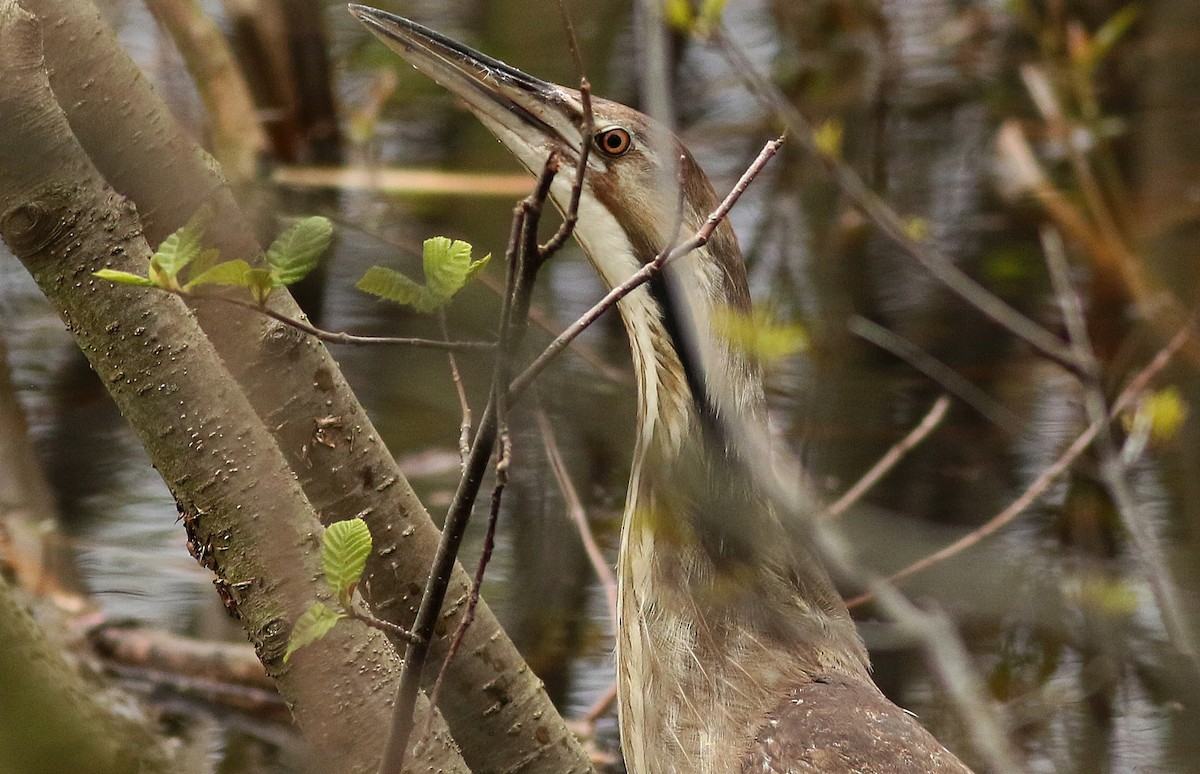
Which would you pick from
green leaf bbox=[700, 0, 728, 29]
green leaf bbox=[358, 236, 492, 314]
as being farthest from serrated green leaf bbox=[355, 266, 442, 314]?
green leaf bbox=[700, 0, 728, 29]

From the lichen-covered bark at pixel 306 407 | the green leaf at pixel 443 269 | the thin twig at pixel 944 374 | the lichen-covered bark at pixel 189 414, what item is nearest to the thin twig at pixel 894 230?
the thin twig at pixel 944 374

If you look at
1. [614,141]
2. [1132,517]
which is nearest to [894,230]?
[1132,517]

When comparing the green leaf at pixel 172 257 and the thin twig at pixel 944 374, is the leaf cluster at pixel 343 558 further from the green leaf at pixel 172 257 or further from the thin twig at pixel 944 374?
the thin twig at pixel 944 374

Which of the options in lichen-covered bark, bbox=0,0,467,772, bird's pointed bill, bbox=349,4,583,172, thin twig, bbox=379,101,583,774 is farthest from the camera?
bird's pointed bill, bbox=349,4,583,172

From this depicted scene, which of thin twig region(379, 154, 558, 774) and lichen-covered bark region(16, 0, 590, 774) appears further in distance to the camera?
lichen-covered bark region(16, 0, 590, 774)

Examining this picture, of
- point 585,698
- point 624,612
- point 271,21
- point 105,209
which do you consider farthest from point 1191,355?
point 105,209

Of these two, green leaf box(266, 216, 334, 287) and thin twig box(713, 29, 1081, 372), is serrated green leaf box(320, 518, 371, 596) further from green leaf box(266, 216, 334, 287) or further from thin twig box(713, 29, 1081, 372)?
thin twig box(713, 29, 1081, 372)

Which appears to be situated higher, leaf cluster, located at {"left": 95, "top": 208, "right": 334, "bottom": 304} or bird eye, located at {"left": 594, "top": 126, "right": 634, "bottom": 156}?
bird eye, located at {"left": 594, "top": 126, "right": 634, "bottom": 156}

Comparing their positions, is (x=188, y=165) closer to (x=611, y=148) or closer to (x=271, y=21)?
(x=611, y=148)
